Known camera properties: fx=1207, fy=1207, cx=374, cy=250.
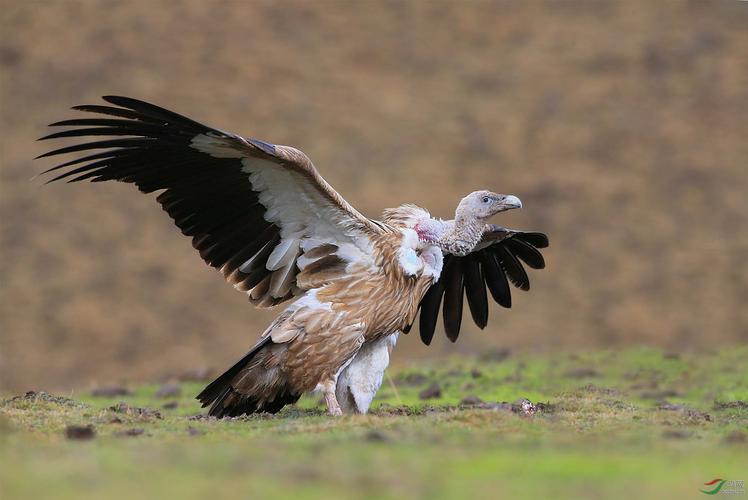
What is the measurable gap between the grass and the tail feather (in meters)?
0.17

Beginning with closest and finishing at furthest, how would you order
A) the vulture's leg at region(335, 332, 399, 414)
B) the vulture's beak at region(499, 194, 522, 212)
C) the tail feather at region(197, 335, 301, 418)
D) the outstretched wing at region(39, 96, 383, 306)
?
the outstretched wing at region(39, 96, 383, 306), the tail feather at region(197, 335, 301, 418), the vulture's leg at region(335, 332, 399, 414), the vulture's beak at region(499, 194, 522, 212)

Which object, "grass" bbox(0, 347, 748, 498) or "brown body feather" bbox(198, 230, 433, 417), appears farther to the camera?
"brown body feather" bbox(198, 230, 433, 417)

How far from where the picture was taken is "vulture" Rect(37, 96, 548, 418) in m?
8.99

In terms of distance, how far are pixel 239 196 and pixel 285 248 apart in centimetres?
59

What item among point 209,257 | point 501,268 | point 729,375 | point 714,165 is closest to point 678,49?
point 714,165

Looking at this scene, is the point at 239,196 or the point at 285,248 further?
the point at 285,248

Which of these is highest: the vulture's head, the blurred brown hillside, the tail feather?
the blurred brown hillside

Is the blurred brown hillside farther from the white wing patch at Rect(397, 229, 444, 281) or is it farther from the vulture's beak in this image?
the white wing patch at Rect(397, 229, 444, 281)

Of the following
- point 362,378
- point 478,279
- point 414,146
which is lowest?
point 362,378

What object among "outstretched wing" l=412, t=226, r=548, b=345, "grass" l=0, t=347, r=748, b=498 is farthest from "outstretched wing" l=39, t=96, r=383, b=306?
"outstretched wing" l=412, t=226, r=548, b=345

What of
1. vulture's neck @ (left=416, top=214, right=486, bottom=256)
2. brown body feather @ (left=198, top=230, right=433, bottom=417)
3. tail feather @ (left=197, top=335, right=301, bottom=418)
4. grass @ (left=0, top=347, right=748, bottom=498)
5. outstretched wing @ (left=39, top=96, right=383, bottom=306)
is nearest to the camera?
grass @ (left=0, top=347, right=748, bottom=498)

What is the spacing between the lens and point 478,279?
37.5 ft

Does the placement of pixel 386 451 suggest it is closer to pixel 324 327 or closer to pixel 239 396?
pixel 324 327

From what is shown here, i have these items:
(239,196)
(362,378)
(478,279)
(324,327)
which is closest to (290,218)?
(239,196)
